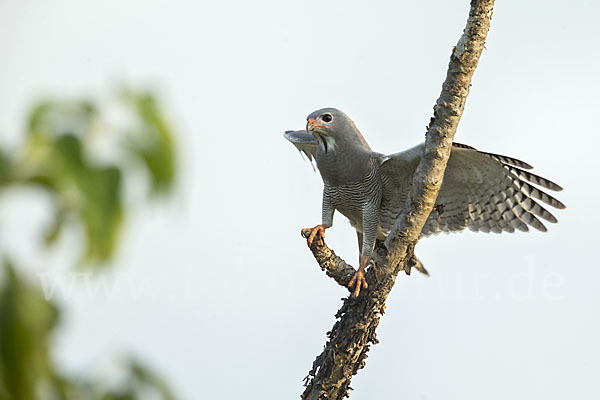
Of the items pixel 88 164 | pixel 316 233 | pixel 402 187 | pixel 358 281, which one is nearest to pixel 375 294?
pixel 358 281

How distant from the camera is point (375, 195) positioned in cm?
734

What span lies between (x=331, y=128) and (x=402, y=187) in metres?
0.92

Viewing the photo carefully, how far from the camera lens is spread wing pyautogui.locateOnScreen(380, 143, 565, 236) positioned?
7352 millimetres

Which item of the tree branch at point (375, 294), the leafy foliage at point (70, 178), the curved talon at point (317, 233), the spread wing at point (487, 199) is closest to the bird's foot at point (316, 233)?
the curved talon at point (317, 233)

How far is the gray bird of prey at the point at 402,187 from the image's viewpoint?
7242mm

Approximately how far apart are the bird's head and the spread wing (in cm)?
50

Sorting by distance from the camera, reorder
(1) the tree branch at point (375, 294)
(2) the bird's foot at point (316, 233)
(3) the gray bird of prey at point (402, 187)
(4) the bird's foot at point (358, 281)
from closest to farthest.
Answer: (1) the tree branch at point (375, 294) → (4) the bird's foot at point (358, 281) → (2) the bird's foot at point (316, 233) → (3) the gray bird of prey at point (402, 187)

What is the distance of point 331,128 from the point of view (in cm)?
732

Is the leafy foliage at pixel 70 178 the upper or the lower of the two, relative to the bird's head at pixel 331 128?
lower

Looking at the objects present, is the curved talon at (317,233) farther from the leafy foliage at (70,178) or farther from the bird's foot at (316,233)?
the leafy foliage at (70,178)

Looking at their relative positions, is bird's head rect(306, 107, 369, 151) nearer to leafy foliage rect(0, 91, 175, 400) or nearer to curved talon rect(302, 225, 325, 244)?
curved talon rect(302, 225, 325, 244)

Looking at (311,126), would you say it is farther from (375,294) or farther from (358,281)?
(375,294)

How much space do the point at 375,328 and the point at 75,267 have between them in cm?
508

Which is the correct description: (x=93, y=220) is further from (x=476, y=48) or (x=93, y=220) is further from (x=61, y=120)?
(x=476, y=48)
